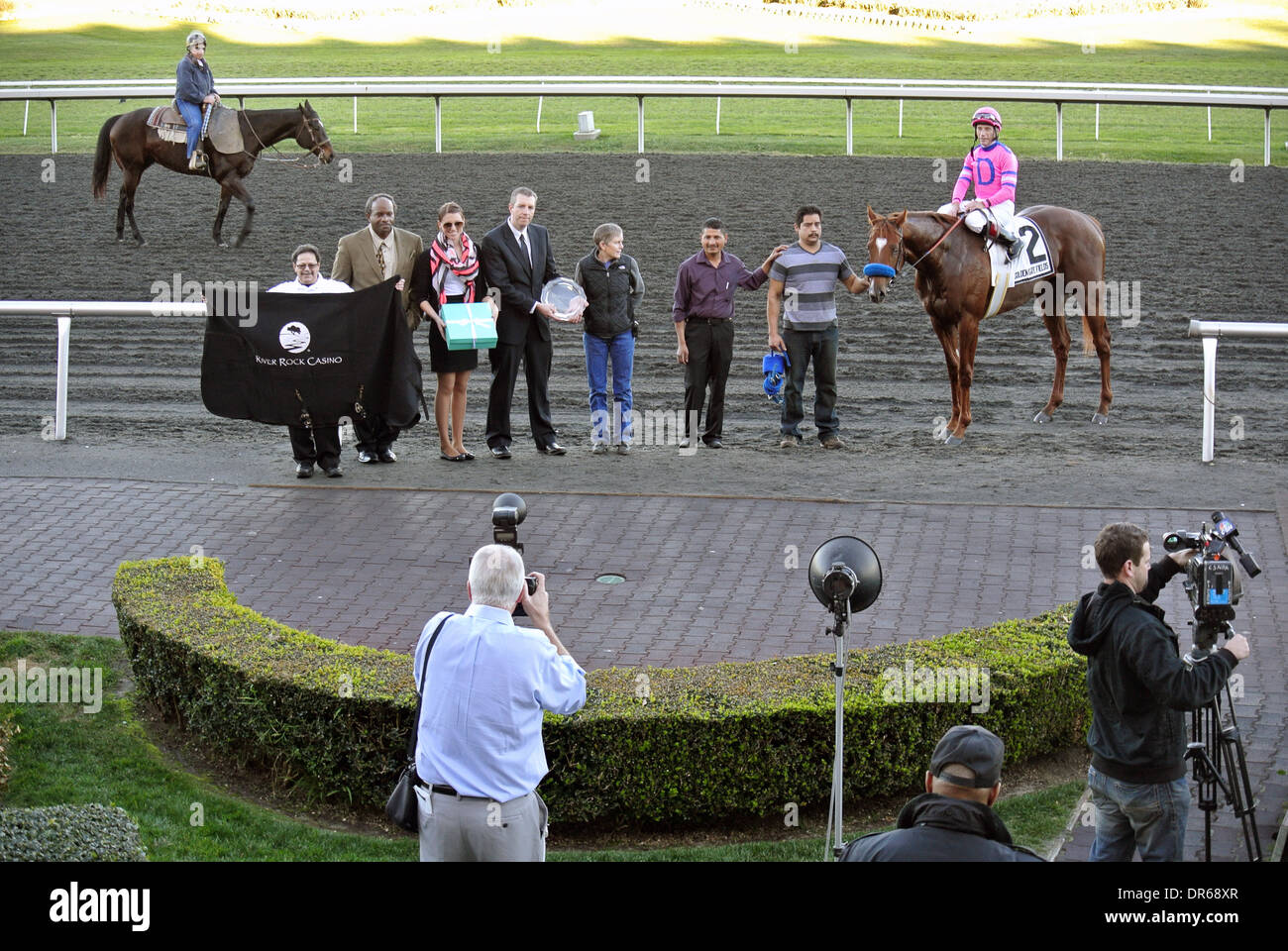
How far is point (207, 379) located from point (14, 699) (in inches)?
166

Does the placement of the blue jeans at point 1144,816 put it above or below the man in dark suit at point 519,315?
below

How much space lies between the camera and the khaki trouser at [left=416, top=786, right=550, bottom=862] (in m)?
4.87

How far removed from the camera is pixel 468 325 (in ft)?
37.2

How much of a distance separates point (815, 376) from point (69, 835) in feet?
25.4

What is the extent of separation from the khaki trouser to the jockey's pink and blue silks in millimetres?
9022

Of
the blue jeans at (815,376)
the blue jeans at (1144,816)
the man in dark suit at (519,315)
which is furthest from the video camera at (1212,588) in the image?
the man in dark suit at (519,315)

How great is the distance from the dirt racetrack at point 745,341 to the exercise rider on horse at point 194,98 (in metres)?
1.21

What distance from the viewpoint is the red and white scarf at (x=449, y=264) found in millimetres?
11383

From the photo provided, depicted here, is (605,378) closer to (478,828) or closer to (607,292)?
(607,292)

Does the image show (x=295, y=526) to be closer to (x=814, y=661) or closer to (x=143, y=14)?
(x=814, y=661)

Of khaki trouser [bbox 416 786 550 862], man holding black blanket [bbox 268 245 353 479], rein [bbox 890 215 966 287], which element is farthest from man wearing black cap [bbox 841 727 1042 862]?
rein [bbox 890 215 966 287]

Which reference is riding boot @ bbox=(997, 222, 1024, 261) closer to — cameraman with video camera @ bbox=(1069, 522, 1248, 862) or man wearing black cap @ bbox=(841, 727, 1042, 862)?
cameraman with video camera @ bbox=(1069, 522, 1248, 862)

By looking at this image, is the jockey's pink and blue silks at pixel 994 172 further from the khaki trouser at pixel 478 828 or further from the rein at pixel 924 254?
the khaki trouser at pixel 478 828

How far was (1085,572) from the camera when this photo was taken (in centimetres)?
931
